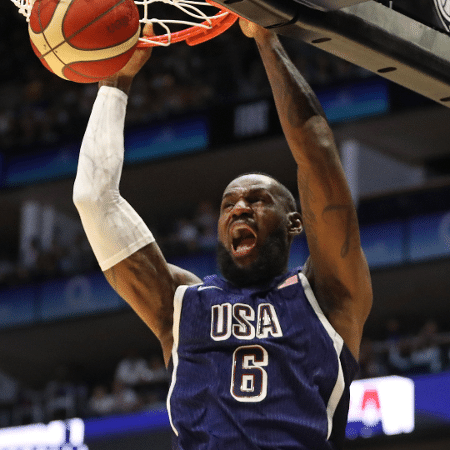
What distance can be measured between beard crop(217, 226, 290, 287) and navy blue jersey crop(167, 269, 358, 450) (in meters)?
0.05

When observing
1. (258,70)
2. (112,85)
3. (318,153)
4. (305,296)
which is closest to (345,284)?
(305,296)

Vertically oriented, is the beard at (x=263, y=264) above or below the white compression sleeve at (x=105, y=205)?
below

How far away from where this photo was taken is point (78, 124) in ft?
52.1

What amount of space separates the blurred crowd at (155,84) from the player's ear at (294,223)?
1086cm

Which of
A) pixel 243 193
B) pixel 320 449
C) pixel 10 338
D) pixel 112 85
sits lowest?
pixel 10 338

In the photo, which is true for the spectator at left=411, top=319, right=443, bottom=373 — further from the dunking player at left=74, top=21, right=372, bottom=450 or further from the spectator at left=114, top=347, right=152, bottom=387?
the dunking player at left=74, top=21, right=372, bottom=450

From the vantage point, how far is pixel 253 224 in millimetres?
3021

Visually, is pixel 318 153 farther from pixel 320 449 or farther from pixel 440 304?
pixel 440 304

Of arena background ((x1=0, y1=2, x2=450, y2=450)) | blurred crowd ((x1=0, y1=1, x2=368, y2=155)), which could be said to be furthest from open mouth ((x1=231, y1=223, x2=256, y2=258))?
blurred crowd ((x1=0, y1=1, x2=368, y2=155))

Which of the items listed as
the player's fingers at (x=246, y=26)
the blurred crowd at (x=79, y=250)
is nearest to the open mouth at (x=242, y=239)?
the player's fingers at (x=246, y=26)

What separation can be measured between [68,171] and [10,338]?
3.04 m

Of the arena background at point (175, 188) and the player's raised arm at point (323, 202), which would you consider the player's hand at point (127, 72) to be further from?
the arena background at point (175, 188)

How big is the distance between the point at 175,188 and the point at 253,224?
13513 mm

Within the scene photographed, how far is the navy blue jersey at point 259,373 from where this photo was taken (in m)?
2.68
